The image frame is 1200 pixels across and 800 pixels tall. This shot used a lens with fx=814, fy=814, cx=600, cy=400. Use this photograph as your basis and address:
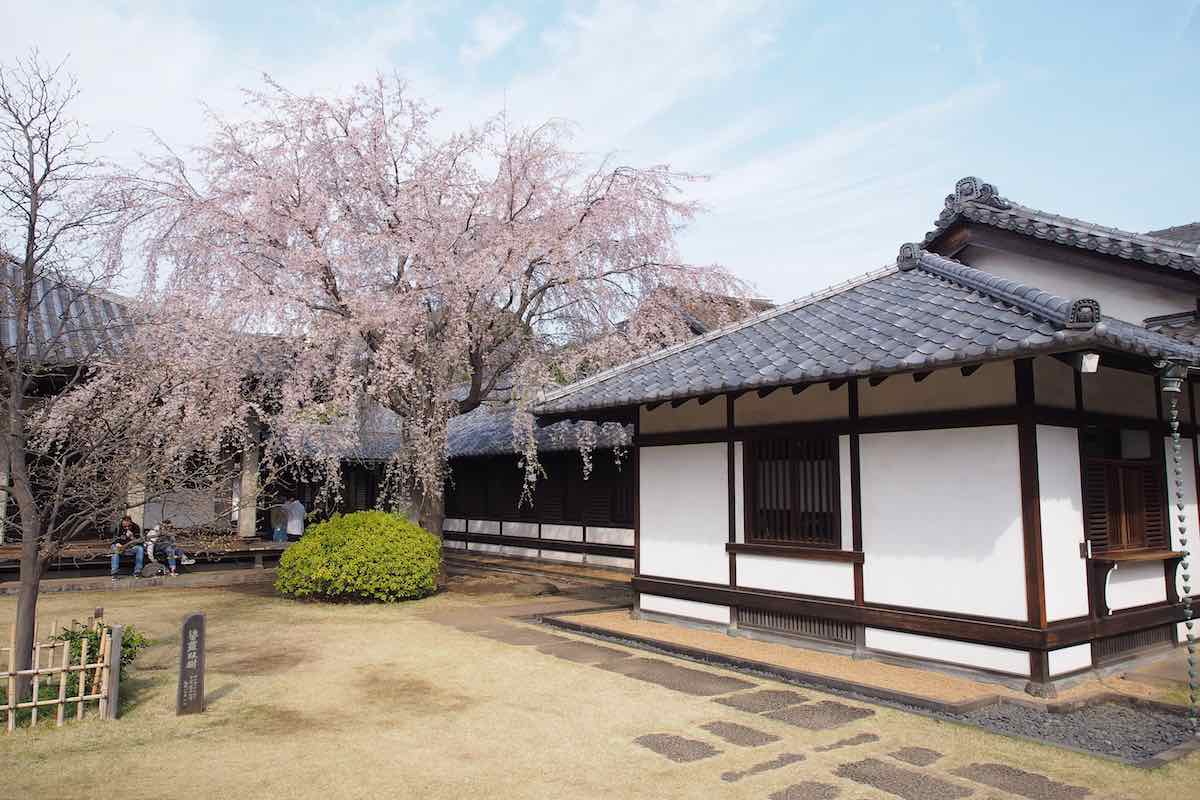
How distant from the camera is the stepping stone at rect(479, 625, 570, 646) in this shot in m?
10.5

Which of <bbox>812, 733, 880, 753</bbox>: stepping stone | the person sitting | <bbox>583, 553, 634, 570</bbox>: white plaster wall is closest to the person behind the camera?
<bbox>812, 733, 880, 753</bbox>: stepping stone

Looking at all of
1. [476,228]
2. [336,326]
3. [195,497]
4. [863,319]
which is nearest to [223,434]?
[336,326]

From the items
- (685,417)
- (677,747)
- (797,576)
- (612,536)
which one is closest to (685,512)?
(685,417)

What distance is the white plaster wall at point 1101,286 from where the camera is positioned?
1052 cm

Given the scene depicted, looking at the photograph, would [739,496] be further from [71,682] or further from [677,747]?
[71,682]

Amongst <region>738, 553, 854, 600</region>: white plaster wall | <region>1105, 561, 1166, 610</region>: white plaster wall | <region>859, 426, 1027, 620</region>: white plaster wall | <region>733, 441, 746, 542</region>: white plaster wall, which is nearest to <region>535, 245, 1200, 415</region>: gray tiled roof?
<region>859, 426, 1027, 620</region>: white plaster wall

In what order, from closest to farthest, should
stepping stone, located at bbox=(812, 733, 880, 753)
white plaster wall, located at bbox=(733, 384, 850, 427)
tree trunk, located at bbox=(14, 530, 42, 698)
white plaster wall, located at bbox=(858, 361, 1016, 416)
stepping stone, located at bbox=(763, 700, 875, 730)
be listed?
stepping stone, located at bbox=(812, 733, 880, 753), stepping stone, located at bbox=(763, 700, 875, 730), tree trunk, located at bbox=(14, 530, 42, 698), white plaster wall, located at bbox=(858, 361, 1016, 416), white plaster wall, located at bbox=(733, 384, 850, 427)

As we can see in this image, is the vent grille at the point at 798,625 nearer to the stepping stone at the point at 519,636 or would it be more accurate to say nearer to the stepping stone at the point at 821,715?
the stepping stone at the point at 821,715

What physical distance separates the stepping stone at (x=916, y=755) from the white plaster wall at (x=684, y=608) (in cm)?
433

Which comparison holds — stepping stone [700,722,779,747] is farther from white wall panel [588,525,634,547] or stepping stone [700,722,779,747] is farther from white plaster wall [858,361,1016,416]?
white wall panel [588,525,634,547]

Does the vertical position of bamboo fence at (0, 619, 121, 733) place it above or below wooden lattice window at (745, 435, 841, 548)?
below

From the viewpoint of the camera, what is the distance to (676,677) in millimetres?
8445

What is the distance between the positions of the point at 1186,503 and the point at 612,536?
38.1 ft

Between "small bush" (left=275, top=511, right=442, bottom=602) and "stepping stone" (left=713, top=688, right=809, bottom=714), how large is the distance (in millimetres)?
7802
